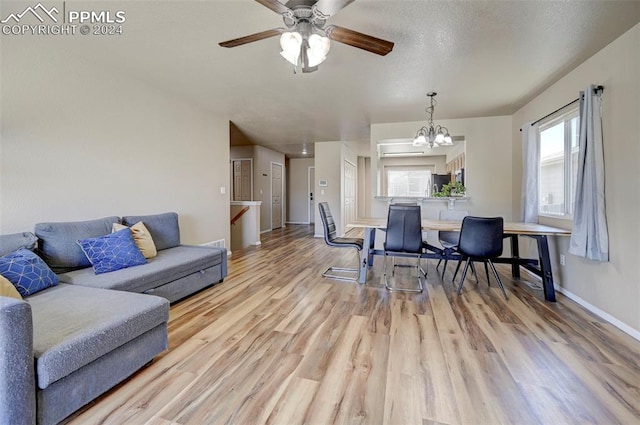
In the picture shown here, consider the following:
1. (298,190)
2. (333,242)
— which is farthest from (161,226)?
(298,190)

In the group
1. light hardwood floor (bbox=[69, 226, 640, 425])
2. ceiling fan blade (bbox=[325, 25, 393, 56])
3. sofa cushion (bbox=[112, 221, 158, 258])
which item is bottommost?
light hardwood floor (bbox=[69, 226, 640, 425])

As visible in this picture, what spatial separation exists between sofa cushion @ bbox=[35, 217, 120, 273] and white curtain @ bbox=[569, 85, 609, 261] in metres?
4.41

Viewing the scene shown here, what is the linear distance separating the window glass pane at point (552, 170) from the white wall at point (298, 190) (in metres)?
7.04

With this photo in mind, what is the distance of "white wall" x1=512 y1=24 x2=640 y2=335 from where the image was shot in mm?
2164

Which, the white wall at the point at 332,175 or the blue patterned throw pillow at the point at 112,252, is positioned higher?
the white wall at the point at 332,175

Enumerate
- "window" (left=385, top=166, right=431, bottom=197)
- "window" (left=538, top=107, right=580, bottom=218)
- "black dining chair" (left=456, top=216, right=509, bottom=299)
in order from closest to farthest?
"black dining chair" (left=456, top=216, right=509, bottom=299)
"window" (left=538, top=107, right=580, bottom=218)
"window" (left=385, top=166, right=431, bottom=197)

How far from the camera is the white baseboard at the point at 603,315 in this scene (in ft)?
7.02

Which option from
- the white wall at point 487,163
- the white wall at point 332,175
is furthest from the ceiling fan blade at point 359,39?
the white wall at point 332,175

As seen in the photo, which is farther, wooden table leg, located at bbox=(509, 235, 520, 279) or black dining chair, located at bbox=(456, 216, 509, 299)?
wooden table leg, located at bbox=(509, 235, 520, 279)

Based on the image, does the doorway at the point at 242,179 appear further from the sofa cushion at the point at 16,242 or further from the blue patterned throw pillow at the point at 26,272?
the blue patterned throw pillow at the point at 26,272

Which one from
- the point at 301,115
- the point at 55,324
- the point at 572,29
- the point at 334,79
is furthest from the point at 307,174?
the point at 55,324

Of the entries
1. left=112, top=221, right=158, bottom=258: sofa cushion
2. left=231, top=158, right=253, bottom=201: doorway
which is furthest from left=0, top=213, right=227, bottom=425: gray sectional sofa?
left=231, top=158, right=253, bottom=201: doorway

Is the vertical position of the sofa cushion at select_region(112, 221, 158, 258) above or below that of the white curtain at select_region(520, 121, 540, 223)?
below

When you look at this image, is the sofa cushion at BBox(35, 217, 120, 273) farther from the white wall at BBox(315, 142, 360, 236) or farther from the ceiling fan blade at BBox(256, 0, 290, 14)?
the white wall at BBox(315, 142, 360, 236)
